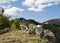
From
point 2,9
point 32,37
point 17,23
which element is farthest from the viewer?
point 2,9

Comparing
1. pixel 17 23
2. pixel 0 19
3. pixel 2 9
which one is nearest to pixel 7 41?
pixel 17 23

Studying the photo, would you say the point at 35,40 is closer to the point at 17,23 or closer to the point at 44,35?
the point at 44,35

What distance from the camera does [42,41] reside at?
23.0m

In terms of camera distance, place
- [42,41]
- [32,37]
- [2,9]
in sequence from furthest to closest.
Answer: [2,9], [32,37], [42,41]

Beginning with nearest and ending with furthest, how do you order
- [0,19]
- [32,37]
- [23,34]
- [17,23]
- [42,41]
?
[42,41], [32,37], [23,34], [17,23], [0,19]

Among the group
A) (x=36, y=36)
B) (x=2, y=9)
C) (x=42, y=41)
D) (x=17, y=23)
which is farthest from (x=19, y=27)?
(x=2, y=9)

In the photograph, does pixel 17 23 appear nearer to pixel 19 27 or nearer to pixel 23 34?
pixel 19 27

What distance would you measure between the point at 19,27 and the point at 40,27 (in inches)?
226

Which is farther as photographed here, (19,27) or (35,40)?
(19,27)

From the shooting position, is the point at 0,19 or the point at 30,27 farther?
the point at 0,19

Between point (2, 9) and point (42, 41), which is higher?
point (2, 9)

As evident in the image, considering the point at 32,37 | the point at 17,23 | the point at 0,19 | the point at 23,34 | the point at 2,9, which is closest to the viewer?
the point at 32,37

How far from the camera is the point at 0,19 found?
118ft

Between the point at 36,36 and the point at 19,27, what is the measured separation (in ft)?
18.6
